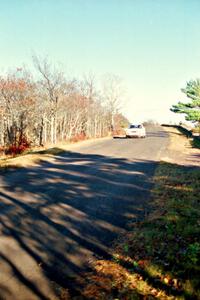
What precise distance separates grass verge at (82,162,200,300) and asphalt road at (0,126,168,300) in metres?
0.34

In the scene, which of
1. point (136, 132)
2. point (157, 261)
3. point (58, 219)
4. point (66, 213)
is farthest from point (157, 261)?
point (136, 132)

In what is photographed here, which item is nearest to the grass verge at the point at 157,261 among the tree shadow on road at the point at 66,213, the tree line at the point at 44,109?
the tree shadow on road at the point at 66,213

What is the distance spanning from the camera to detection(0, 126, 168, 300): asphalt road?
4906 mm

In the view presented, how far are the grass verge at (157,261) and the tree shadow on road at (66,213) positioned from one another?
0.31 metres

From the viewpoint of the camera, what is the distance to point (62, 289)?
14.8 ft

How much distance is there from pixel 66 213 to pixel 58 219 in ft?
1.56

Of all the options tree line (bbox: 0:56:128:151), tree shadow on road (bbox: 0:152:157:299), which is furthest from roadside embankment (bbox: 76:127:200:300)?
tree line (bbox: 0:56:128:151)

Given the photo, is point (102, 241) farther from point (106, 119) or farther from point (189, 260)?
point (106, 119)

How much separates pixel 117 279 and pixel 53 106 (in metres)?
32.5

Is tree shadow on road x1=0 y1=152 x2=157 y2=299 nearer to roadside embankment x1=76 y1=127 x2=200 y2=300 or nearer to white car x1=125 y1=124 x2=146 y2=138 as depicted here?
roadside embankment x1=76 y1=127 x2=200 y2=300

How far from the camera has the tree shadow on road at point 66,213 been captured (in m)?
5.37

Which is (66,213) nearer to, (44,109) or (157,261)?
(157,261)

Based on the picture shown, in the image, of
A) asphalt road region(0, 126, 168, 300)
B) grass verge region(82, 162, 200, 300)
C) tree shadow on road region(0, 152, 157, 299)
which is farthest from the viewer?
tree shadow on road region(0, 152, 157, 299)

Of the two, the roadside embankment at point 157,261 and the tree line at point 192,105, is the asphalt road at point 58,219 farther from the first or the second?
the tree line at point 192,105
